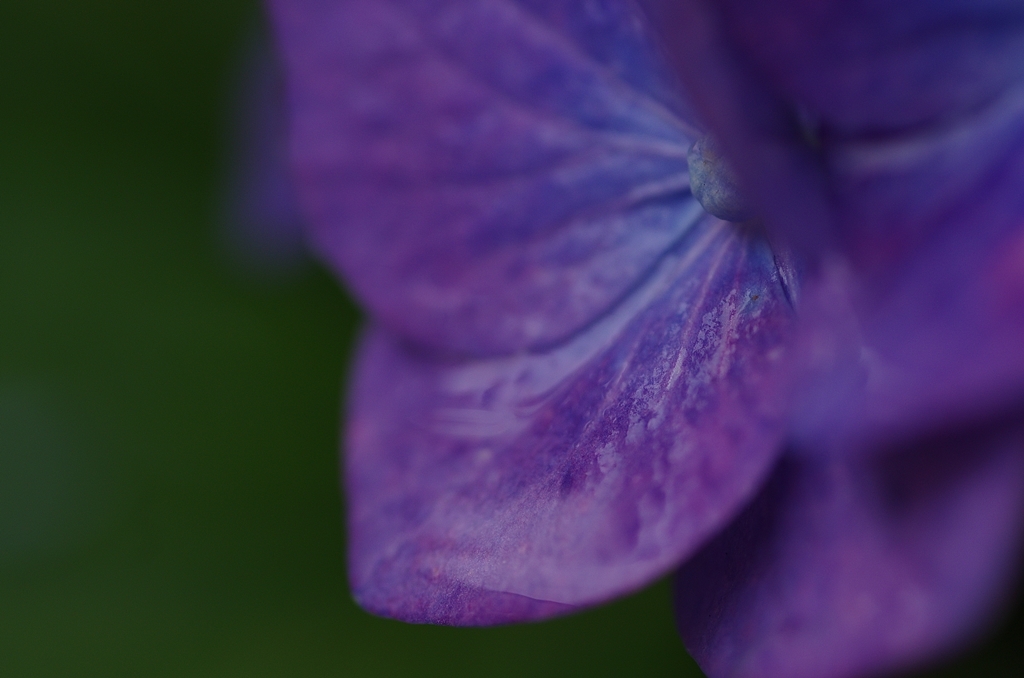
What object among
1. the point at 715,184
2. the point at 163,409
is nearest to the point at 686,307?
the point at 715,184

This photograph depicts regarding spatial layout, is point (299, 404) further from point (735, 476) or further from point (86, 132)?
point (735, 476)

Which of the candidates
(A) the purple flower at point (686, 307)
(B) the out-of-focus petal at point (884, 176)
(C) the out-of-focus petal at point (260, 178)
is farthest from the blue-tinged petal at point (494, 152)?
(C) the out-of-focus petal at point (260, 178)

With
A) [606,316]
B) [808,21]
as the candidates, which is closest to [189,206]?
[606,316]

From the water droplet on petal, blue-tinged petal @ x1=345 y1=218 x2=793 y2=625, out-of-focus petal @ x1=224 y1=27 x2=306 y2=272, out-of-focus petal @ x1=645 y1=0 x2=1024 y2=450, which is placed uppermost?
out-of-focus petal @ x1=645 y1=0 x2=1024 y2=450

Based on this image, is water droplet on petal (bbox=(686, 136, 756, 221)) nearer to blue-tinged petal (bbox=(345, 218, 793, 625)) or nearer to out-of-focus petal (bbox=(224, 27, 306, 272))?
blue-tinged petal (bbox=(345, 218, 793, 625))

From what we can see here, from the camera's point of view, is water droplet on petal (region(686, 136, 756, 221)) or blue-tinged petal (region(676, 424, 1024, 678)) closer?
blue-tinged petal (region(676, 424, 1024, 678))

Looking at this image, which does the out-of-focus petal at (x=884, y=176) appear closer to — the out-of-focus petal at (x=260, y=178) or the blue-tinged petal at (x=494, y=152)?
the blue-tinged petal at (x=494, y=152)

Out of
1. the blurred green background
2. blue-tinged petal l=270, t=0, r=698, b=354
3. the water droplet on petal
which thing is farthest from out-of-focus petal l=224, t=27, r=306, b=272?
the water droplet on petal
